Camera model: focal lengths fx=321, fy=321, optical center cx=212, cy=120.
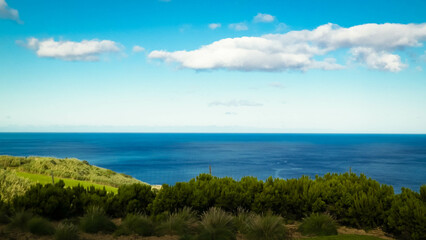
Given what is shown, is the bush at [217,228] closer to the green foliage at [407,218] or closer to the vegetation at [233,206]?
the vegetation at [233,206]

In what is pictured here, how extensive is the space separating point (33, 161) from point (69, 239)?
78.0ft

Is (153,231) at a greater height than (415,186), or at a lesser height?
greater

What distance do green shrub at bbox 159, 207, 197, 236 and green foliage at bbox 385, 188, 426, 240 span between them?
5414 millimetres

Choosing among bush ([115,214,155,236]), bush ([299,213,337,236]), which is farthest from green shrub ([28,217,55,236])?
bush ([299,213,337,236])

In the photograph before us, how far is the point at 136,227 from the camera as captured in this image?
8.38 meters

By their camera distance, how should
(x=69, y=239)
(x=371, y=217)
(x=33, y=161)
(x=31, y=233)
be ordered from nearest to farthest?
(x=69, y=239) < (x=31, y=233) < (x=371, y=217) < (x=33, y=161)

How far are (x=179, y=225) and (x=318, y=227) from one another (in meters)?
3.83

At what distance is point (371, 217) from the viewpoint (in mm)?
9391

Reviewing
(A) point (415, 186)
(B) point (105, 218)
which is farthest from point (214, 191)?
(A) point (415, 186)

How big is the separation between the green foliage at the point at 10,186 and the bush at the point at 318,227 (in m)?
9.66

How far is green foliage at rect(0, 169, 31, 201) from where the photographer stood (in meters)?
11.2

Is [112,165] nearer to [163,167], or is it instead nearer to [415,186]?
[163,167]

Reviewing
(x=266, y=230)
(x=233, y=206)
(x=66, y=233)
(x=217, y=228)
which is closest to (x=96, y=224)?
(x=66, y=233)

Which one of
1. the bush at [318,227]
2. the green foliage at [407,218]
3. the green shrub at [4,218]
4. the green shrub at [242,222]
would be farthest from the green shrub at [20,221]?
the green foliage at [407,218]
